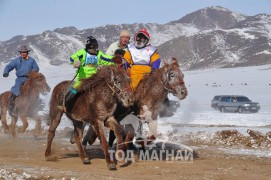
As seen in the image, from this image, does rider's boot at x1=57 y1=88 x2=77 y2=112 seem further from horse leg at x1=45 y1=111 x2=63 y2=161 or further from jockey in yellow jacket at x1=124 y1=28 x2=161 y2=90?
jockey in yellow jacket at x1=124 y1=28 x2=161 y2=90

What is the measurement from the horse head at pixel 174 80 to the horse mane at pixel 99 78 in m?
1.07

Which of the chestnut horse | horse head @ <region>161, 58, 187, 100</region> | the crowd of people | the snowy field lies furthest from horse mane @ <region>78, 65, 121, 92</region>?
the snowy field

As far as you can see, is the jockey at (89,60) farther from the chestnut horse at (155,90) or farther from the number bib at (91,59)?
the chestnut horse at (155,90)

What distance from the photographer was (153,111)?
10.1 m

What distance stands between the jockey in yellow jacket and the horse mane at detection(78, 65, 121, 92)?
1.02 m

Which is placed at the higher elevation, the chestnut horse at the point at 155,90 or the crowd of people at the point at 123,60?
the crowd of people at the point at 123,60

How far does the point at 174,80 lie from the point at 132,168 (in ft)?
6.32

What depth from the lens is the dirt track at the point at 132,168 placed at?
815cm

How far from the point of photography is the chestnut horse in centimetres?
977

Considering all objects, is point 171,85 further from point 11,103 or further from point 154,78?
point 11,103

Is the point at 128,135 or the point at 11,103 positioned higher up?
the point at 11,103

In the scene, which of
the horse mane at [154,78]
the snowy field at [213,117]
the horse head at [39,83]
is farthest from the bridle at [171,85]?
the horse head at [39,83]

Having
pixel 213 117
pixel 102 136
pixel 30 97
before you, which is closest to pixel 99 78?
pixel 102 136

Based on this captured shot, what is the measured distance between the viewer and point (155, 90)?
9992 millimetres
